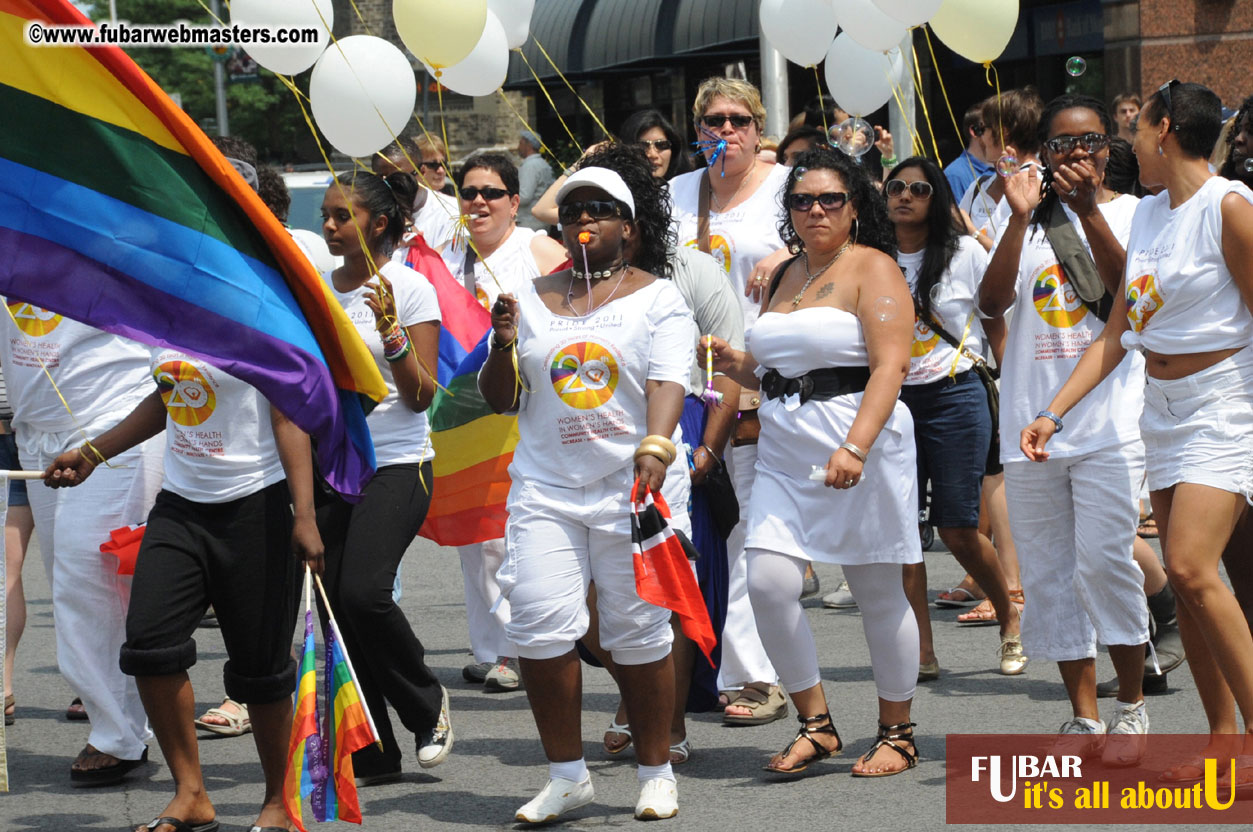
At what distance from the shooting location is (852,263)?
5785 millimetres

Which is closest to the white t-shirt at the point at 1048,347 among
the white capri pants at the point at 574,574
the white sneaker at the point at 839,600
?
the white capri pants at the point at 574,574

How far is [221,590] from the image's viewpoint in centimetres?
519

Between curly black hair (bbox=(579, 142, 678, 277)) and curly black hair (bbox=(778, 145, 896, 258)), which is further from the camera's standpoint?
curly black hair (bbox=(579, 142, 678, 277))

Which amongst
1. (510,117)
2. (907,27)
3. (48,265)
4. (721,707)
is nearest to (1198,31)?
(907,27)

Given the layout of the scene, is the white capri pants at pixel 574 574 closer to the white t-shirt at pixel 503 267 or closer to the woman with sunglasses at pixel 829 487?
the woman with sunglasses at pixel 829 487

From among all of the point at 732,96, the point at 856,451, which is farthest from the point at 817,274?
the point at 732,96

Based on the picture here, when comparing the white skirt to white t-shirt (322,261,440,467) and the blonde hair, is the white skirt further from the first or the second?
the blonde hair

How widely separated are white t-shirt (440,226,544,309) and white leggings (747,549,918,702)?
94.5 inches

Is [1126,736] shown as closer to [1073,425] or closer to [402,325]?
[1073,425]

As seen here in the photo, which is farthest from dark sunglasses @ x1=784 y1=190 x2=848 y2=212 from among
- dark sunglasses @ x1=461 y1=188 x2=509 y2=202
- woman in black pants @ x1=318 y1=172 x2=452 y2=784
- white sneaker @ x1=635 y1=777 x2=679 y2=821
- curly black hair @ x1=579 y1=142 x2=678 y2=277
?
Answer: dark sunglasses @ x1=461 y1=188 x2=509 y2=202

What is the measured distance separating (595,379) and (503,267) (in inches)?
95.6

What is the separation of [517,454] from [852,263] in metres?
1.31

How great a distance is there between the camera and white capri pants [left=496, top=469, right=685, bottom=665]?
17.2ft

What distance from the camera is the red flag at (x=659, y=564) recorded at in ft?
17.0
